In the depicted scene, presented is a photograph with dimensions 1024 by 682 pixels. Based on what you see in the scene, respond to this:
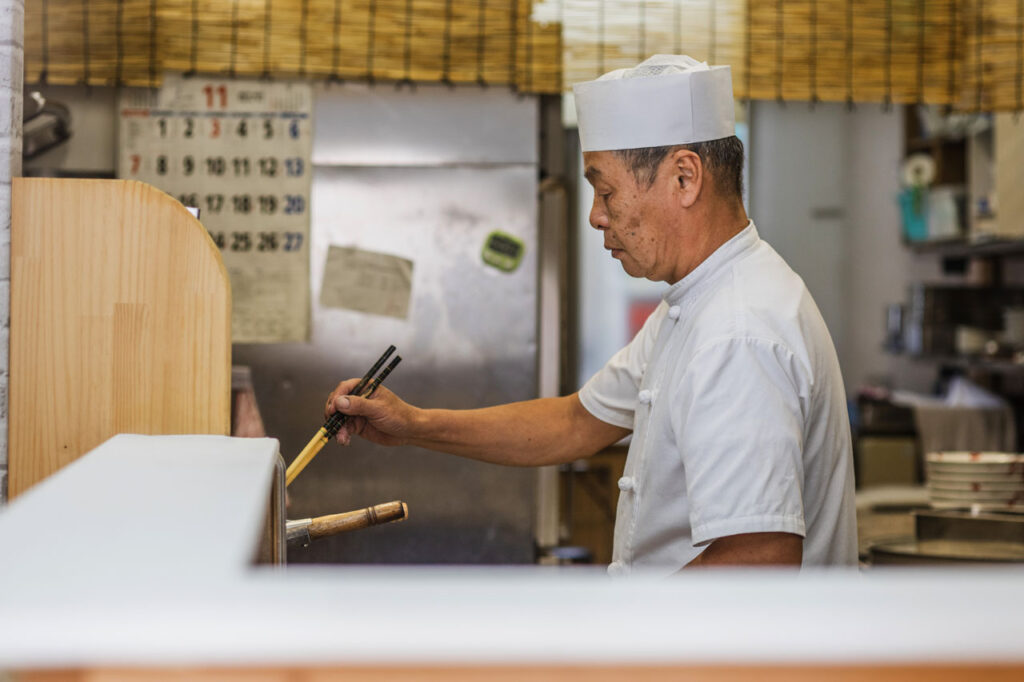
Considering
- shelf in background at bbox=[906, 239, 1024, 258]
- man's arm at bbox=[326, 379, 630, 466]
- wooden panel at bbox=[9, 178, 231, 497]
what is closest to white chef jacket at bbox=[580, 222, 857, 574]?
man's arm at bbox=[326, 379, 630, 466]

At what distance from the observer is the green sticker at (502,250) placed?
3.41 metres

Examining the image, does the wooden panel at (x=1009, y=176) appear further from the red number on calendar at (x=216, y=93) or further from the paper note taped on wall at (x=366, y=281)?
the red number on calendar at (x=216, y=93)

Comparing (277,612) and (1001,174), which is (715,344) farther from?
(1001,174)

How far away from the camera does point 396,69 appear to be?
332 cm

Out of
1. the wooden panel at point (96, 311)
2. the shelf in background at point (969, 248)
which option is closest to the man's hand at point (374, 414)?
the wooden panel at point (96, 311)

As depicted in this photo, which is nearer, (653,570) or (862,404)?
(653,570)

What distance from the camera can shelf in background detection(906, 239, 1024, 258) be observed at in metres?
5.61

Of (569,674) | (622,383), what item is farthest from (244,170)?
(569,674)

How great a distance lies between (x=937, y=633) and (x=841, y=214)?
24.5 feet

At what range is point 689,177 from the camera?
6.48 feet

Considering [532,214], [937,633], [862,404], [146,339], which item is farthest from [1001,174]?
[937,633]

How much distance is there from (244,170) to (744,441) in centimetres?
215

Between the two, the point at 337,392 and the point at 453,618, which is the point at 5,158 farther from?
Answer: the point at 453,618

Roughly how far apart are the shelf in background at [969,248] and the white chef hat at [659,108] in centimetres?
381
